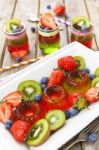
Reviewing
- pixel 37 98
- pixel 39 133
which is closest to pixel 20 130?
pixel 39 133

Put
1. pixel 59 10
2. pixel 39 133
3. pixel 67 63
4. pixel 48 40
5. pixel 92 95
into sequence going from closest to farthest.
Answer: pixel 39 133 → pixel 92 95 → pixel 67 63 → pixel 48 40 → pixel 59 10

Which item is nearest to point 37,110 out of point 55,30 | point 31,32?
point 55,30

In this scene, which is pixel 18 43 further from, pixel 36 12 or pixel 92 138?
pixel 92 138

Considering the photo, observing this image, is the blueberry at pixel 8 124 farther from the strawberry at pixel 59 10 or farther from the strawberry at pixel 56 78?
the strawberry at pixel 59 10

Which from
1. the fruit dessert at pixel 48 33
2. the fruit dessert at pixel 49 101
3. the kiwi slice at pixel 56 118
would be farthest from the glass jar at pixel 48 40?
the kiwi slice at pixel 56 118

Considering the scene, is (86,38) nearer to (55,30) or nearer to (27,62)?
(55,30)

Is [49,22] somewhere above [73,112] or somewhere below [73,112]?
above
